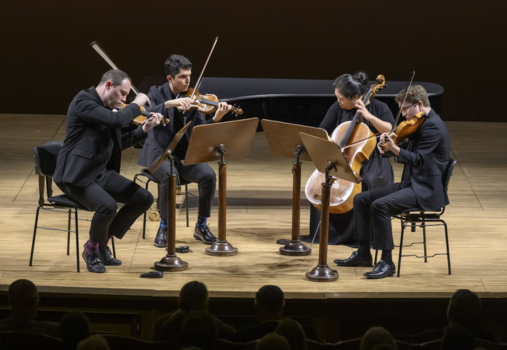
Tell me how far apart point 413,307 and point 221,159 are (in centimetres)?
191

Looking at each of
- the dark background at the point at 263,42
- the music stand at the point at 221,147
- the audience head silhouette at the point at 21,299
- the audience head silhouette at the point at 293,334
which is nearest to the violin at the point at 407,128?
the music stand at the point at 221,147

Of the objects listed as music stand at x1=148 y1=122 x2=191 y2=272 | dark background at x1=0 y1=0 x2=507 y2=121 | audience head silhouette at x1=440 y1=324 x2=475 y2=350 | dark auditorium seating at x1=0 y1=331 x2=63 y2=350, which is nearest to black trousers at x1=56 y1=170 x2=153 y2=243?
music stand at x1=148 y1=122 x2=191 y2=272

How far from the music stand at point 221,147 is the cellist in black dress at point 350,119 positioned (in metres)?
0.57

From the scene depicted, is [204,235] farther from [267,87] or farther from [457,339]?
[267,87]

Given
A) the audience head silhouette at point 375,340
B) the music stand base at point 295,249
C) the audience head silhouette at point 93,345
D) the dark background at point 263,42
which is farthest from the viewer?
the dark background at point 263,42

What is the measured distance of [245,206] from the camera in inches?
247

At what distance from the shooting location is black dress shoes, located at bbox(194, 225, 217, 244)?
5.36 metres

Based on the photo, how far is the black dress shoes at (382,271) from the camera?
4.71 m

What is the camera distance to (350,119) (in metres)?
5.27

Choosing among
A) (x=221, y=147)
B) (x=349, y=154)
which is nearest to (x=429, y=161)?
(x=349, y=154)

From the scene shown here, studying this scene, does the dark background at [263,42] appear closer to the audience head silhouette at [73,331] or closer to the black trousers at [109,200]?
the black trousers at [109,200]

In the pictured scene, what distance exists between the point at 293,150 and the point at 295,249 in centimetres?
66

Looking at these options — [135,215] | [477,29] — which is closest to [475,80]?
[477,29]

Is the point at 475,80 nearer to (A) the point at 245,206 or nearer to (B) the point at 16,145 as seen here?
(A) the point at 245,206
